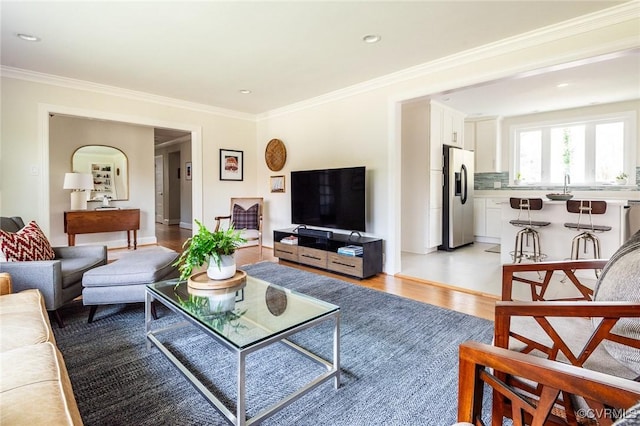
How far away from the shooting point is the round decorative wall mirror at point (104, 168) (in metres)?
5.44

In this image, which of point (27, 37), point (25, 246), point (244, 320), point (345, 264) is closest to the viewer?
point (244, 320)

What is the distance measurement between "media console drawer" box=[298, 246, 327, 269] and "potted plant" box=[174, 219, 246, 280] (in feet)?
6.80

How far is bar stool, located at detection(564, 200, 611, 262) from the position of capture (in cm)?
345

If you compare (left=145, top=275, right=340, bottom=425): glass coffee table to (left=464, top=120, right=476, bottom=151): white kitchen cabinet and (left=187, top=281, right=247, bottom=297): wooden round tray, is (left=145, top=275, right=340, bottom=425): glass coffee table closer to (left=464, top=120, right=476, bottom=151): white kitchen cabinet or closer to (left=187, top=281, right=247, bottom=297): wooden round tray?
(left=187, top=281, right=247, bottom=297): wooden round tray

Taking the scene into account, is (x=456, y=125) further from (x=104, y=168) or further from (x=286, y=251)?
(x=104, y=168)

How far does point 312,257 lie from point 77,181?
3.82 m

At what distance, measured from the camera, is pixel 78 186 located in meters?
4.88

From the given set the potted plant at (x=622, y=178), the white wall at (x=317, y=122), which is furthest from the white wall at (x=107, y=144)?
the potted plant at (x=622, y=178)

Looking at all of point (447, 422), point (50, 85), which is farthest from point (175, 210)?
point (447, 422)

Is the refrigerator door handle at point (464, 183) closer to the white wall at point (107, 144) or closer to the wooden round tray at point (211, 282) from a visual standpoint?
the wooden round tray at point (211, 282)

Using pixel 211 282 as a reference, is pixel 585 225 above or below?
above

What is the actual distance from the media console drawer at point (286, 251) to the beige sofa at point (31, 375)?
3.03 m

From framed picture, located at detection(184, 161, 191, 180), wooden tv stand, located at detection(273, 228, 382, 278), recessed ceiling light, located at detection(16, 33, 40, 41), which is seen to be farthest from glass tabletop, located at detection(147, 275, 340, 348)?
framed picture, located at detection(184, 161, 191, 180)

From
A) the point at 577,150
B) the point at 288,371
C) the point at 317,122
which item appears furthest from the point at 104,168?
the point at 577,150
